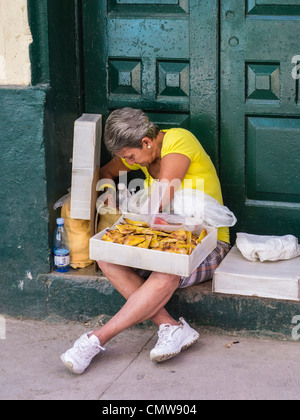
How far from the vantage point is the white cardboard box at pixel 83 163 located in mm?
3930

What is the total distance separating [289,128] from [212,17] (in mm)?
777

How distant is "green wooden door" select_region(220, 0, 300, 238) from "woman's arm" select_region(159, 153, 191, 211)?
0.49 meters

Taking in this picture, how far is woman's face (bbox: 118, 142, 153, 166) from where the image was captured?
12.6 feet

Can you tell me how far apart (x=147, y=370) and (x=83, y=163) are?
1.22 meters

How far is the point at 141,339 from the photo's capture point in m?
3.89

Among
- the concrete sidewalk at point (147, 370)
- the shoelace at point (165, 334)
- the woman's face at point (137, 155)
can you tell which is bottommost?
the concrete sidewalk at point (147, 370)

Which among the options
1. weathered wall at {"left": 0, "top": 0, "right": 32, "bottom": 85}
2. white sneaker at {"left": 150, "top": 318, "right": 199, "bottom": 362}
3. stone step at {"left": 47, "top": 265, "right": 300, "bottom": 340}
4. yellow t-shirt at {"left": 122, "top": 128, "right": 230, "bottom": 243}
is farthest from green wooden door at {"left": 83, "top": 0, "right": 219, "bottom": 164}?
white sneaker at {"left": 150, "top": 318, "right": 199, "bottom": 362}

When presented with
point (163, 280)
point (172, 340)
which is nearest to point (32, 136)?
point (163, 280)

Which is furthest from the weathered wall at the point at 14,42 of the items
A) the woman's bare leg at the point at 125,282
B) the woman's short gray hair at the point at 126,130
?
the woman's bare leg at the point at 125,282

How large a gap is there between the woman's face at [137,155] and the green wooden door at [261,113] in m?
0.54

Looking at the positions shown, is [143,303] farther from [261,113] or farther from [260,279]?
[261,113]

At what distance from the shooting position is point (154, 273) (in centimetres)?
357

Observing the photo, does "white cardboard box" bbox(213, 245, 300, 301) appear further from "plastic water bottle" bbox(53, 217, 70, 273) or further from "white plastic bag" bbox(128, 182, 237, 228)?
"plastic water bottle" bbox(53, 217, 70, 273)

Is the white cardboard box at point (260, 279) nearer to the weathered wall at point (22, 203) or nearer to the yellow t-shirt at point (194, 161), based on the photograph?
the yellow t-shirt at point (194, 161)
